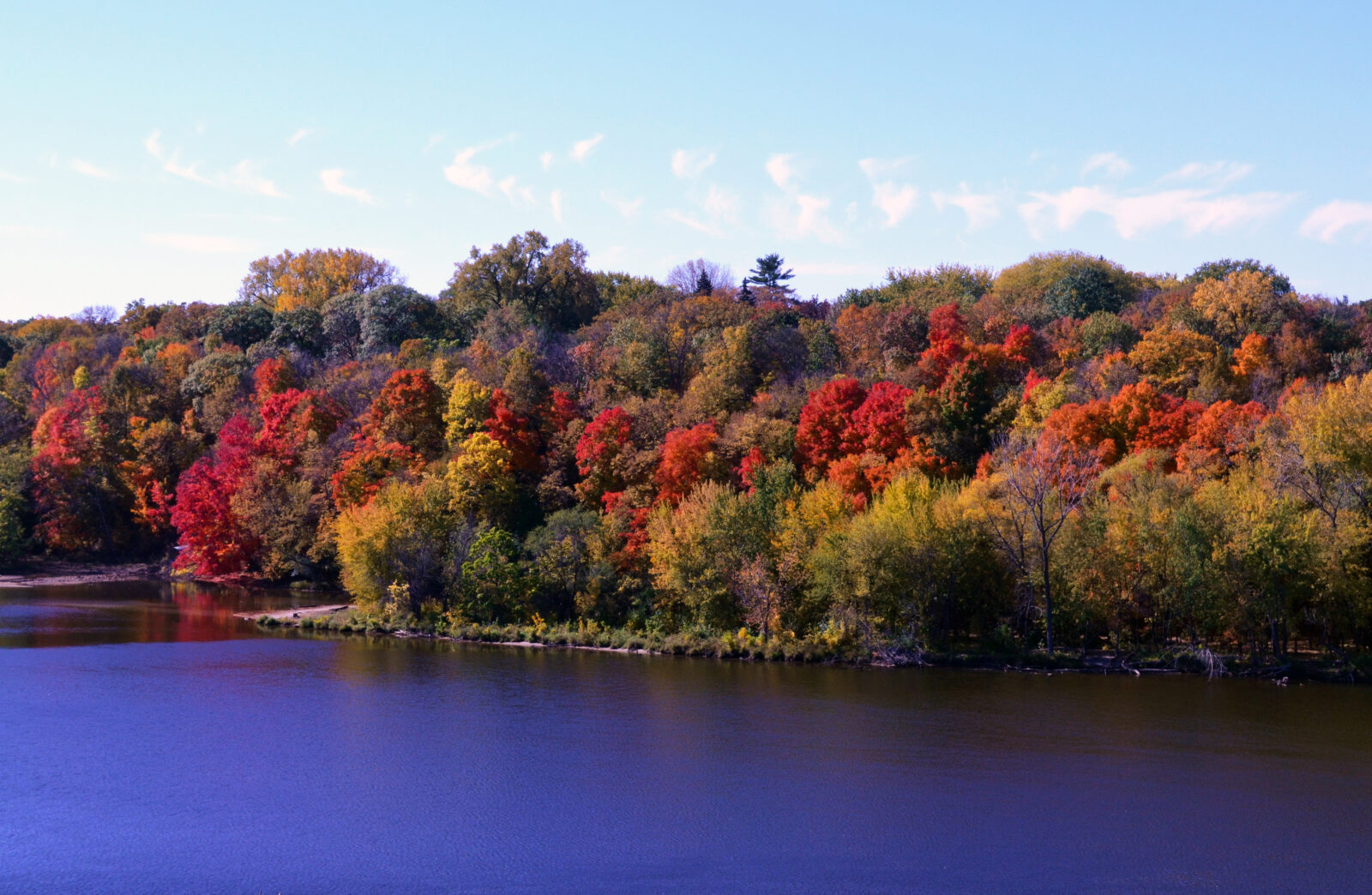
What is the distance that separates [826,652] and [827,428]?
1525cm

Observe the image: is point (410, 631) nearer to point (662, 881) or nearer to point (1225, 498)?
point (662, 881)

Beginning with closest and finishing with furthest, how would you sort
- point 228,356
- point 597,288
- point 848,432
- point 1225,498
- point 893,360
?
point 1225,498, point 848,432, point 893,360, point 228,356, point 597,288

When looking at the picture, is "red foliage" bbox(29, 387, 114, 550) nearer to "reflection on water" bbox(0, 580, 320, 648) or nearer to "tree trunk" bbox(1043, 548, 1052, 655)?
"reflection on water" bbox(0, 580, 320, 648)

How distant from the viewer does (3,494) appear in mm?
79750

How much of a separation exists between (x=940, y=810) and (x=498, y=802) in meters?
10.8

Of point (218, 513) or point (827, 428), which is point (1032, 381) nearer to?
point (827, 428)

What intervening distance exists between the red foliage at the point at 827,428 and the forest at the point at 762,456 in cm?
14

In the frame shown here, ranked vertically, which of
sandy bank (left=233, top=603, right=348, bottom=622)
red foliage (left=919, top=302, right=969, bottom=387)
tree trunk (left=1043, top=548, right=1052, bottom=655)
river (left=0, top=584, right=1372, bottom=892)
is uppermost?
red foliage (left=919, top=302, right=969, bottom=387)

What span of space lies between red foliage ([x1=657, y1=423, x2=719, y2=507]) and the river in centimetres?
1370

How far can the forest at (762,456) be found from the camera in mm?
44406

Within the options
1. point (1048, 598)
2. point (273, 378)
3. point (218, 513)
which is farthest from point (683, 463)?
point (273, 378)

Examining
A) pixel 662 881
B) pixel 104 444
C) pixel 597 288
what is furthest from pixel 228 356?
pixel 662 881

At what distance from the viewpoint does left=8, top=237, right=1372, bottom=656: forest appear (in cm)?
4441

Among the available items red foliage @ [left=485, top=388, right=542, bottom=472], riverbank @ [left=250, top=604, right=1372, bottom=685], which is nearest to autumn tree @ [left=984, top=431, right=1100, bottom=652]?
riverbank @ [left=250, top=604, right=1372, bottom=685]
